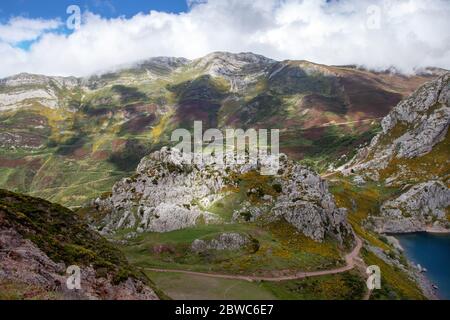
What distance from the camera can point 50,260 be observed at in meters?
41.6

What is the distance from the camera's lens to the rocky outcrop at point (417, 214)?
186500 millimetres

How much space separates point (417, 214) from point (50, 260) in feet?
611

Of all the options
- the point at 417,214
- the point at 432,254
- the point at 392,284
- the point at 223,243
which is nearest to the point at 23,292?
the point at 223,243

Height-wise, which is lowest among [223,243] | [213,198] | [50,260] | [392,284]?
[392,284]

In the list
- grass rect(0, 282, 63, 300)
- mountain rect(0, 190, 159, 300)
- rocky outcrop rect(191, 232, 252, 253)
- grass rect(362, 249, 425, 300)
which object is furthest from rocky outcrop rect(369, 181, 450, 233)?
grass rect(0, 282, 63, 300)

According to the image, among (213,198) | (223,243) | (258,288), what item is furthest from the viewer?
(213,198)

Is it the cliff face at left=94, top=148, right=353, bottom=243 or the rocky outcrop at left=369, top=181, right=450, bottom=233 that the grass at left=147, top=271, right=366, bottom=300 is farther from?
the rocky outcrop at left=369, top=181, right=450, bottom=233

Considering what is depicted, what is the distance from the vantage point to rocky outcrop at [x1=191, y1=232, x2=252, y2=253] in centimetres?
8412

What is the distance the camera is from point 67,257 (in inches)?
1721

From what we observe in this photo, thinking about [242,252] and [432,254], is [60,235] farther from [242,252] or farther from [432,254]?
[432,254]

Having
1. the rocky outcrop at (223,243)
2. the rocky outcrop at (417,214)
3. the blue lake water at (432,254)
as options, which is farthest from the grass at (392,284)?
the rocky outcrop at (417,214)

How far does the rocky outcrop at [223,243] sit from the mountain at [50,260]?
32.0 meters
